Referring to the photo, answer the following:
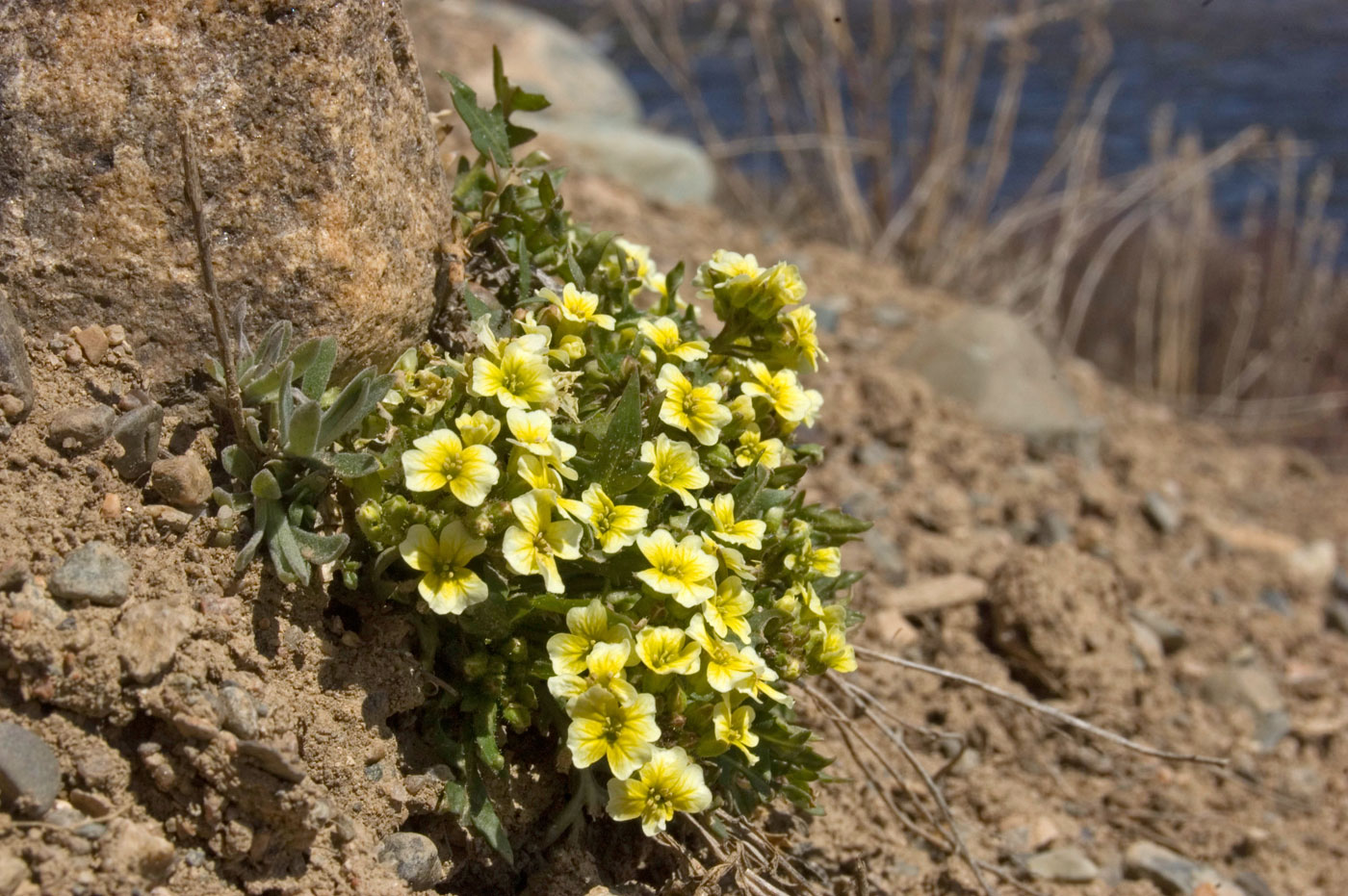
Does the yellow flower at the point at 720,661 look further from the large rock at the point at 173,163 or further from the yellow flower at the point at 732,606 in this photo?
the large rock at the point at 173,163

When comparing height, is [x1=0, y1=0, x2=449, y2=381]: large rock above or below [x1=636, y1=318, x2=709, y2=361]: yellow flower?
above

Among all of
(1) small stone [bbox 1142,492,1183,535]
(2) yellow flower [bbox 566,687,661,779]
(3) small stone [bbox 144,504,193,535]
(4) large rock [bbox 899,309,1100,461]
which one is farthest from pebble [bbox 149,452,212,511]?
(1) small stone [bbox 1142,492,1183,535]

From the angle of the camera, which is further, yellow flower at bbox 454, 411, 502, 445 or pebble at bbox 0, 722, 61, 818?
yellow flower at bbox 454, 411, 502, 445

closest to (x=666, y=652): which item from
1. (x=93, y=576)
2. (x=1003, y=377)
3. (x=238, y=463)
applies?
(x=238, y=463)

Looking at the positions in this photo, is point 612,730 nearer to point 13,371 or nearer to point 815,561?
point 815,561

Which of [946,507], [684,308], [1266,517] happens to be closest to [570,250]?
[684,308]

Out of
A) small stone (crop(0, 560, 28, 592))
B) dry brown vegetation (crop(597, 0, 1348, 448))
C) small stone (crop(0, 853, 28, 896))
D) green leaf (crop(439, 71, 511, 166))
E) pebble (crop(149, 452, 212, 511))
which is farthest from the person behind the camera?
dry brown vegetation (crop(597, 0, 1348, 448))

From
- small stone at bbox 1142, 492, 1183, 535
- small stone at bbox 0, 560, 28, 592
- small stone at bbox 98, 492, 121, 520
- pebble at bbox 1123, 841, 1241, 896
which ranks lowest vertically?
pebble at bbox 1123, 841, 1241, 896

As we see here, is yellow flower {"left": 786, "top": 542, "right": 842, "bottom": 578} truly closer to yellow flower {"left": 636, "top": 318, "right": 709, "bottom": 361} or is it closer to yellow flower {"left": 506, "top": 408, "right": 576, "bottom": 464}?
yellow flower {"left": 636, "top": 318, "right": 709, "bottom": 361}
